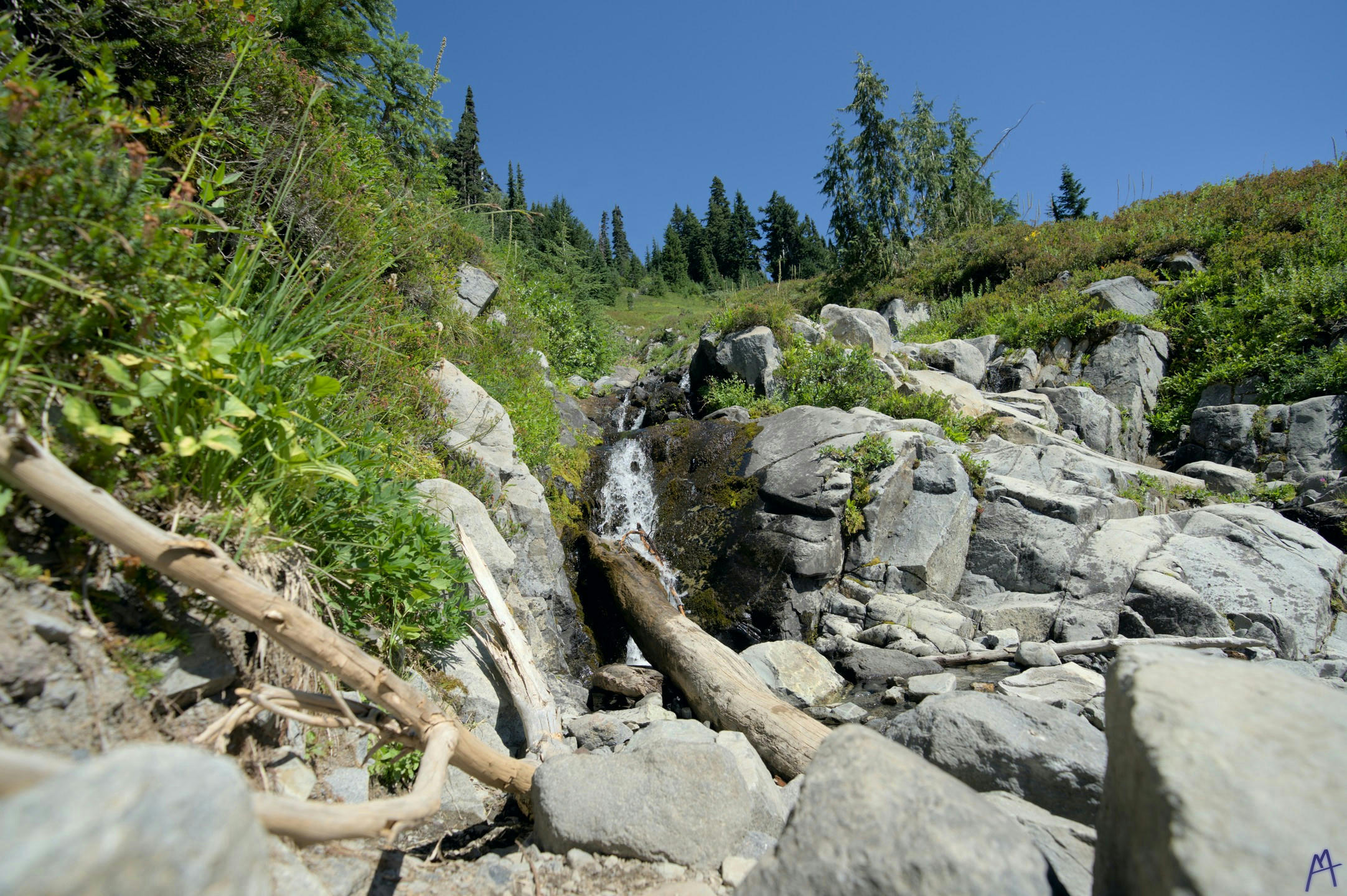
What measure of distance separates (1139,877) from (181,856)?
7.56 ft

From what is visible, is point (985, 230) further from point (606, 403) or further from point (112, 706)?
point (112, 706)

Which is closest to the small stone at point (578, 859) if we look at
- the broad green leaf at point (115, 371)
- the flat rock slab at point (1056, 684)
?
the broad green leaf at point (115, 371)

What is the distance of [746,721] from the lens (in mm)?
5414

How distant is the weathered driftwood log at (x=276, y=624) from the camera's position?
1.86 metres

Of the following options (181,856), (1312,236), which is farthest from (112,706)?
(1312,236)

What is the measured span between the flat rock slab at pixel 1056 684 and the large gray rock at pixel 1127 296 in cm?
1413

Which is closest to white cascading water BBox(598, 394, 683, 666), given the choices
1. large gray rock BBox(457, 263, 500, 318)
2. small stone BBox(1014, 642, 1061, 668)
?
large gray rock BBox(457, 263, 500, 318)

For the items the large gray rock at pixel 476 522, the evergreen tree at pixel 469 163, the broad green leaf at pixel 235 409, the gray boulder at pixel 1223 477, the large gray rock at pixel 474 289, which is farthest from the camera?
the evergreen tree at pixel 469 163

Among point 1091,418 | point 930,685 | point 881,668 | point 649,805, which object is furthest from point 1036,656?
point 1091,418

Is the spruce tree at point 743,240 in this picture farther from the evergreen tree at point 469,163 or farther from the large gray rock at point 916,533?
the large gray rock at point 916,533

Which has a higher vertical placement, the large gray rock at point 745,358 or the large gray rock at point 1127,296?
the large gray rock at point 1127,296

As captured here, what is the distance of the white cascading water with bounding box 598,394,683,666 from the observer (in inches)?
388

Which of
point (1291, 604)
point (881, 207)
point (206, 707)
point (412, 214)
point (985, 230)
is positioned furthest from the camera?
point (881, 207)
